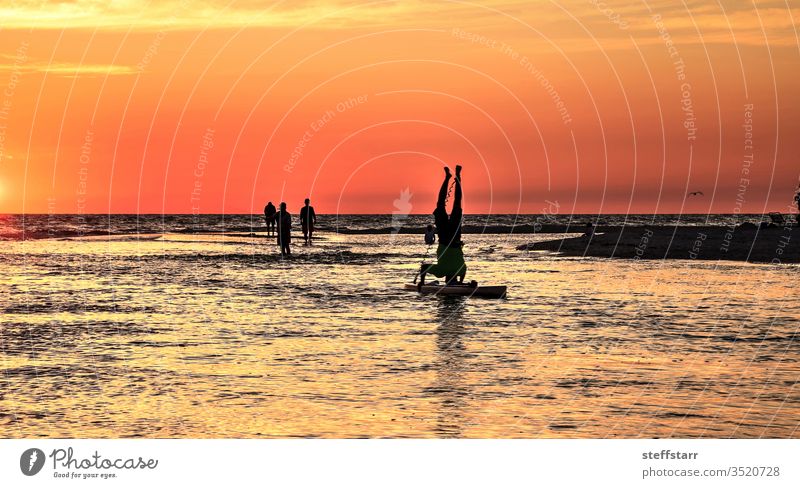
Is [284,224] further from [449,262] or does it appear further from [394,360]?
[394,360]

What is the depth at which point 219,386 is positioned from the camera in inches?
543

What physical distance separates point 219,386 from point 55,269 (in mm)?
28657

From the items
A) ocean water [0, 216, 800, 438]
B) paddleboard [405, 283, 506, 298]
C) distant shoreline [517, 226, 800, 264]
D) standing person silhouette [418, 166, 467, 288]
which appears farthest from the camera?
distant shoreline [517, 226, 800, 264]

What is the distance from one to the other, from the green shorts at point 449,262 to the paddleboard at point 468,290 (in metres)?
0.43

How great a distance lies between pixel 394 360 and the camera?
16.0 metres

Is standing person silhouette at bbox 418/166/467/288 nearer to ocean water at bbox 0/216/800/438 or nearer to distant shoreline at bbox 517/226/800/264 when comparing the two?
ocean water at bbox 0/216/800/438

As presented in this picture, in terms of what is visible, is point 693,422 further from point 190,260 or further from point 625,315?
point 190,260

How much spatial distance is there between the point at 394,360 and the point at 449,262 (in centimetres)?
1176

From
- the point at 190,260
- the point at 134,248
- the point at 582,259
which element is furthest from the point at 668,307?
the point at 134,248

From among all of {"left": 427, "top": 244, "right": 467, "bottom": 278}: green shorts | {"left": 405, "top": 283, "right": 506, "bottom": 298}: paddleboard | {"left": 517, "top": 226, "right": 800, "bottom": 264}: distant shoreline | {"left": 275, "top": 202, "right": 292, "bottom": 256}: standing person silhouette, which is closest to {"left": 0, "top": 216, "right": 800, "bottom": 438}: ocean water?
{"left": 405, "top": 283, "right": 506, "bottom": 298}: paddleboard

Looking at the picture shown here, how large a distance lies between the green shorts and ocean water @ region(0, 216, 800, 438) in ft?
5.06

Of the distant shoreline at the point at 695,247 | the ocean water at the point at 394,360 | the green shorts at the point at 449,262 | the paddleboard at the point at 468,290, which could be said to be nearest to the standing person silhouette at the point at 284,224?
the ocean water at the point at 394,360

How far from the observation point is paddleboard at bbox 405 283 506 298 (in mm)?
27312

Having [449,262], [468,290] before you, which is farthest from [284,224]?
[468,290]
